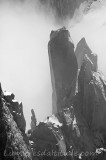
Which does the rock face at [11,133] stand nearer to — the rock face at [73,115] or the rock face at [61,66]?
the rock face at [73,115]

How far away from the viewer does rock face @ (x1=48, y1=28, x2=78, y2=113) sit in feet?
458

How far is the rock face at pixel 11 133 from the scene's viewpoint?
257ft

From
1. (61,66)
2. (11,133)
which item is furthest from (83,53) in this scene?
(11,133)

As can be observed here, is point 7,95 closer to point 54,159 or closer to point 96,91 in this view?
point 54,159

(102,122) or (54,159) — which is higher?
(102,122)

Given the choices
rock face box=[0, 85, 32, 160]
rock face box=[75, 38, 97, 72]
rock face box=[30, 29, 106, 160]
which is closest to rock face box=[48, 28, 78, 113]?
rock face box=[30, 29, 106, 160]

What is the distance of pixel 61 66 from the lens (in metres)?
145

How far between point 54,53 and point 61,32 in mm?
10028

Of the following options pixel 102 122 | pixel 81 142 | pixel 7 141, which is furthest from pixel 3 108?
pixel 102 122

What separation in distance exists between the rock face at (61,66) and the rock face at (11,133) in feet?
131

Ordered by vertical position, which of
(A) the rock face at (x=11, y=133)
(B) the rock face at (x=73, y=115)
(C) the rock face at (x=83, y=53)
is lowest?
(A) the rock face at (x=11, y=133)

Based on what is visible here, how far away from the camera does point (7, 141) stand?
78.9 metres

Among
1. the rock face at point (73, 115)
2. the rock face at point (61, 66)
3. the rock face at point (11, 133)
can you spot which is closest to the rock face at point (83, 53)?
the rock face at point (73, 115)

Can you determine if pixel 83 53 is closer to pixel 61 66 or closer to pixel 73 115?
pixel 61 66
